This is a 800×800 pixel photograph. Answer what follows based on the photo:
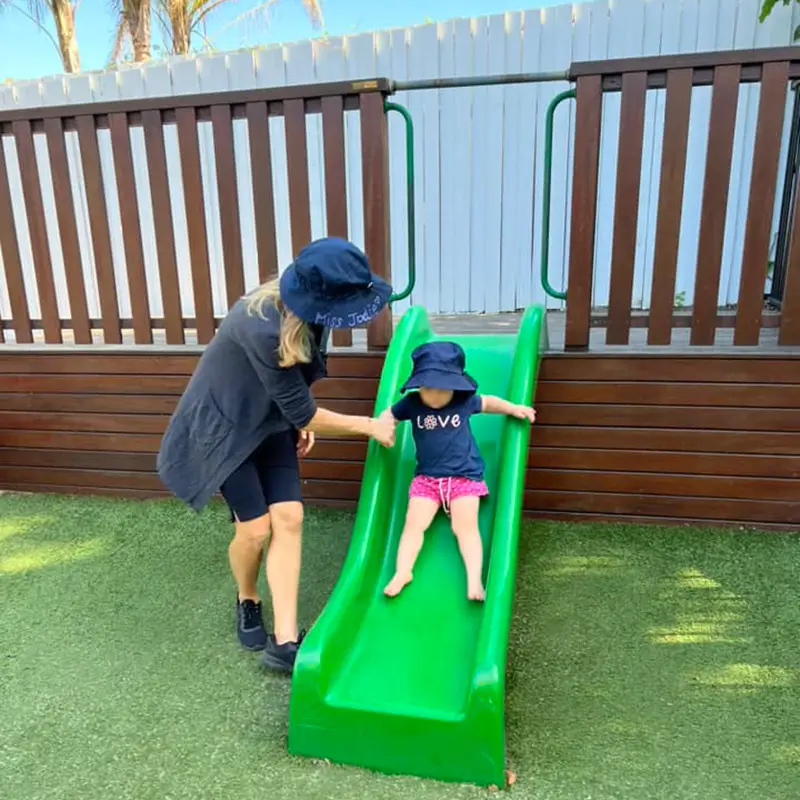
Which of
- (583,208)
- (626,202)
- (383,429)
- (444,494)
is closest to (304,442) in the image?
(383,429)

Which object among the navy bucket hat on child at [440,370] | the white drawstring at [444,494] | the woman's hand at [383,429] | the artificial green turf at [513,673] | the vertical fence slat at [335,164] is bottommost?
the artificial green turf at [513,673]

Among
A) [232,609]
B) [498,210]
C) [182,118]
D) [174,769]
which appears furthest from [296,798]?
[498,210]

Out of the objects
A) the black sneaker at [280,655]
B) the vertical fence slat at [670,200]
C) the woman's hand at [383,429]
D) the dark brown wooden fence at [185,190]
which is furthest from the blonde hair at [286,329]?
the vertical fence slat at [670,200]

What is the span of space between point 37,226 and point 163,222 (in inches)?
33.0

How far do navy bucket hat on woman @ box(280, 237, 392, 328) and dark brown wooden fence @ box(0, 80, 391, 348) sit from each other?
4.63ft

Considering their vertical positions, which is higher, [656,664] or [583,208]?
[583,208]

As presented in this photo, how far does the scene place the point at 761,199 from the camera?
3172mm

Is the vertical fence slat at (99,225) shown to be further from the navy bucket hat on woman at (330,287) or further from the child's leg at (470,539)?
the child's leg at (470,539)

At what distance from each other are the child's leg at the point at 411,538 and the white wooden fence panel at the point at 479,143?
401cm

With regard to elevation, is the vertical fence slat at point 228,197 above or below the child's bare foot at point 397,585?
above

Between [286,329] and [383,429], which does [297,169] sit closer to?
[383,429]

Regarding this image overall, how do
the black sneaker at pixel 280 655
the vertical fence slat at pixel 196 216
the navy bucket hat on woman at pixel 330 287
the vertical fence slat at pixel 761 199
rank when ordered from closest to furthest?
the navy bucket hat on woman at pixel 330 287 < the black sneaker at pixel 280 655 < the vertical fence slat at pixel 761 199 < the vertical fence slat at pixel 196 216

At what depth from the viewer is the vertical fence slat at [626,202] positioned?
317 centimetres

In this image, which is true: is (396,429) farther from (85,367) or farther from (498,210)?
(498,210)
